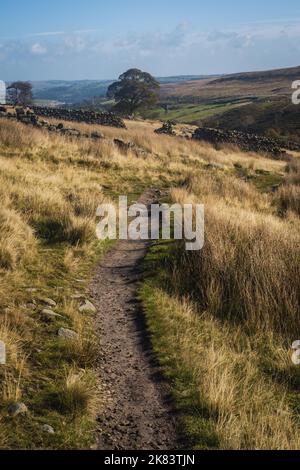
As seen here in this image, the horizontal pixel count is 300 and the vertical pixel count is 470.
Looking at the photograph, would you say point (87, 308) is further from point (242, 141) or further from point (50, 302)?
point (242, 141)

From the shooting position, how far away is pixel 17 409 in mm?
4012

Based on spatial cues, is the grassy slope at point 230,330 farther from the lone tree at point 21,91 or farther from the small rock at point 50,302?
the lone tree at point 21,91

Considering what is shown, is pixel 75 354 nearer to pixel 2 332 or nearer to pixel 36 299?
pixel 2 332

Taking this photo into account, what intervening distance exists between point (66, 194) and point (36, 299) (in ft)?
19.7

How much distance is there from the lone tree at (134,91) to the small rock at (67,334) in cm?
5892

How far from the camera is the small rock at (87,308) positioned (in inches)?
245

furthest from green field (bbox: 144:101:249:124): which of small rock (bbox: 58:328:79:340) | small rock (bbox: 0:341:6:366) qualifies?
small rock (bbox: 0:341:6:366)

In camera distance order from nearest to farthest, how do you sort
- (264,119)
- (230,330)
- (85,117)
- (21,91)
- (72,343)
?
(72,343)
(230,330)
(85,117)
(264,119)
(21,91)

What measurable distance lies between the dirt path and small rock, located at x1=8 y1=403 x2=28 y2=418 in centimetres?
69

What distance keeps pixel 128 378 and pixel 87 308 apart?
1.67 m

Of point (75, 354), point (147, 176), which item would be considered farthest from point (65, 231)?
point (147, 176)

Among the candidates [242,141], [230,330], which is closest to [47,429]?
[230,330]

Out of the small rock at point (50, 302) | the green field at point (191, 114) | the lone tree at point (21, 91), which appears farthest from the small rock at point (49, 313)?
the green field at point (191, 114)

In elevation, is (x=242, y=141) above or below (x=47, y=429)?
above
